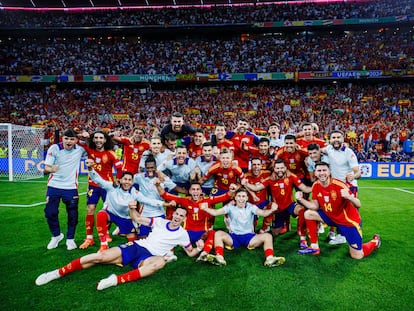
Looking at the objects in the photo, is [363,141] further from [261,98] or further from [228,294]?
[228,294]

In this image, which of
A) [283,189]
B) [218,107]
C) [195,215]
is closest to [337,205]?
[283,189]

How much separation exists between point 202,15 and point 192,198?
29.0 meters

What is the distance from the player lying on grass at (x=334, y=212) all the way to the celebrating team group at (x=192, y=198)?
0.02m

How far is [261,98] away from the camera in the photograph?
2636cm

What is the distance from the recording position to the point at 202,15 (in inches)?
1189

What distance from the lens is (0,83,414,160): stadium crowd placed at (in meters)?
22.5

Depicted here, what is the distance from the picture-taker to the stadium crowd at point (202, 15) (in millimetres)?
28422

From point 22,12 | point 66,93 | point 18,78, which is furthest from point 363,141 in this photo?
point 22,12

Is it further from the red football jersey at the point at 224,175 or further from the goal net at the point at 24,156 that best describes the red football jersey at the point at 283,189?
the goal net at the point at 24,156

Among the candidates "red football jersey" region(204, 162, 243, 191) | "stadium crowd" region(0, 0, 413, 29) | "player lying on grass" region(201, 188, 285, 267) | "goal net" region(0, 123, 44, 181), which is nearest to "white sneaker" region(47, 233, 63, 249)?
"player lying on grass" region(201, 188, 285, 267)

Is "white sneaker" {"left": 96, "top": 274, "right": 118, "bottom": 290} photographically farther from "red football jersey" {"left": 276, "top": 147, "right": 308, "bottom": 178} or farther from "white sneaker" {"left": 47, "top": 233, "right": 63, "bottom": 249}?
"red football jersey" {"left": 276, "top": 147, "right": 308, "bottom": 178}

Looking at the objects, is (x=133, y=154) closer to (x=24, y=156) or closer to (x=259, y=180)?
(x=259, y=180)

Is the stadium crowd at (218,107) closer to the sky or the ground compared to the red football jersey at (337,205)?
closer to the sky

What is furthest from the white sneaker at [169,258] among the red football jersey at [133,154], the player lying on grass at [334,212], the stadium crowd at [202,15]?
the stadium crowd at [202,15]
